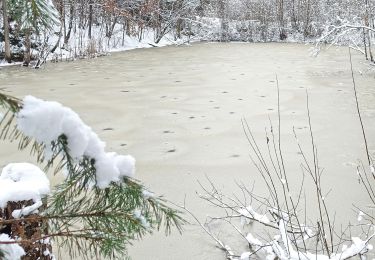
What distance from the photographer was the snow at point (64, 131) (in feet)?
2.39

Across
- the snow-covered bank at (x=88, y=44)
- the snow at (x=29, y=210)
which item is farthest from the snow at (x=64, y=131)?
the snow-covered bank at (x=88, y=44)

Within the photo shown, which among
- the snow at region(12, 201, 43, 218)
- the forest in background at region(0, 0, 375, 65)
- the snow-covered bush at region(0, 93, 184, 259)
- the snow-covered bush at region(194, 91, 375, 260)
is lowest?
the snow-covered bush at region(194, 91, 375, 260)

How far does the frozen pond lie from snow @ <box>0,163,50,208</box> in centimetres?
57

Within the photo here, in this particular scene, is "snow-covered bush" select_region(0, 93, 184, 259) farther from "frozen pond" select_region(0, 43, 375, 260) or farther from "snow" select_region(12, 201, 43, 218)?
"frozen pond" select_region(0, 43, 375, 260)

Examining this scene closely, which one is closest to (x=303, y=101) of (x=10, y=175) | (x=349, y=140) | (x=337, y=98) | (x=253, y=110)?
(x=337, y=98)

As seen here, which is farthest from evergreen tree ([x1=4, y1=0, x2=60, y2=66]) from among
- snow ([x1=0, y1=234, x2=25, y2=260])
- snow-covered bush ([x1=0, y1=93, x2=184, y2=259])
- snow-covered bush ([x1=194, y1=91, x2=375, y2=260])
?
snow-covered bush ([x1=194, y1=91, x2=375, y2=260])

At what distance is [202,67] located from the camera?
1166 cm

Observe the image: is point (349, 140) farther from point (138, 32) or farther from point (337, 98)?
point (138, 32)

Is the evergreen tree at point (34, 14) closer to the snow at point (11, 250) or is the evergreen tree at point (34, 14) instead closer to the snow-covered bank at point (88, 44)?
the snow at point (11, 250)

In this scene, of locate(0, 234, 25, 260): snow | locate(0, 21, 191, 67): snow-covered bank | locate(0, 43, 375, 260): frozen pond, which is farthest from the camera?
locate(0, 21, 191, 67): snow-covered bank

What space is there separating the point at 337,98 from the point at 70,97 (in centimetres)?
444

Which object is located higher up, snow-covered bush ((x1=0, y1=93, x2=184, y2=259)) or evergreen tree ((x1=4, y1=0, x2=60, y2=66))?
evergreen tree ((x1=4, y1=0, x2=60, y2=66))

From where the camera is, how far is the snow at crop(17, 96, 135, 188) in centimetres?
73

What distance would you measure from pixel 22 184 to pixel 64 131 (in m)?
0.99
